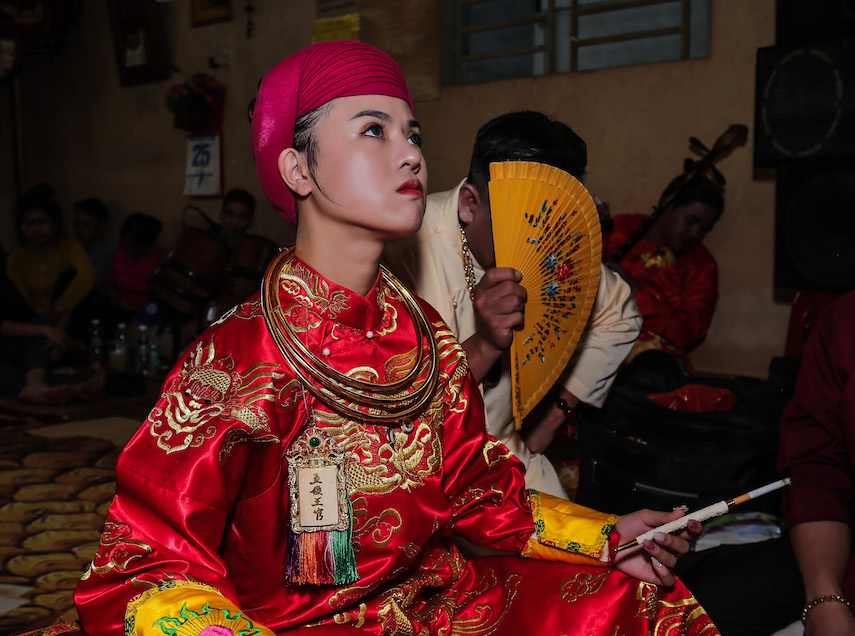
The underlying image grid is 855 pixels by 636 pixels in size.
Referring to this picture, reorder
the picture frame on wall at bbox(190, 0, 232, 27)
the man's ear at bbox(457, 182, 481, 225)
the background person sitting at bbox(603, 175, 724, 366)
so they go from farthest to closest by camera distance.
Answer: the picture frame on wall at bbox(190, 0, 232, 27), the background person sitting at bbox(603, 175, 724, 366), the man's ear at bbox(457, 182, 481, 225)

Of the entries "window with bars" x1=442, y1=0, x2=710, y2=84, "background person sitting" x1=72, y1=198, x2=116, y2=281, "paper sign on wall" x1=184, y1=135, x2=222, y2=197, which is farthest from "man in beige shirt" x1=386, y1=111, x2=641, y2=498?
"background person sitting" x1=72, y1=198, x2=116, y2=281

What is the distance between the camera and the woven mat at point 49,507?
2121 mm

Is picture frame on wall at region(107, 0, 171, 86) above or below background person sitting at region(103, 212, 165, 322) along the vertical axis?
above

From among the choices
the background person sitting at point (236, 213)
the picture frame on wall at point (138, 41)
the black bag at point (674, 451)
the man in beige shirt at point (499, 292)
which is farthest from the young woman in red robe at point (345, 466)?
the picture frame on wall at point (138, 41)

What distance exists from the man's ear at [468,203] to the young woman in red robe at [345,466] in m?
0.54

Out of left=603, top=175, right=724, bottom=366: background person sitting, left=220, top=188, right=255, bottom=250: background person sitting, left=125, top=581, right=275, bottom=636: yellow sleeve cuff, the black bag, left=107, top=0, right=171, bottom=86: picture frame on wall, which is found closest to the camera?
left=125, top=581, right=275, bottom=636: yellow sleeve cuff

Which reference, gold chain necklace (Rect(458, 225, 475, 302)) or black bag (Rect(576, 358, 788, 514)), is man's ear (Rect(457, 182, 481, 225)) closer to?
gold chain necklace (Rect(458, 225, 475, 302))

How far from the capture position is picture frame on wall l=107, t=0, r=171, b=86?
6.00m

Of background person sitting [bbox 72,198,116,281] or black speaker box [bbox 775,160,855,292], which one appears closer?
black speaker box [bbox 775,160,855,292]

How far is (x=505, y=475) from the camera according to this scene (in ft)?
4.06

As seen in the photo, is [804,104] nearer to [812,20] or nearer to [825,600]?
[812,20]

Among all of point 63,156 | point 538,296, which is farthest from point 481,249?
point 63,156

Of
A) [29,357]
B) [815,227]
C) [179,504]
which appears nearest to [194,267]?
[29,357]

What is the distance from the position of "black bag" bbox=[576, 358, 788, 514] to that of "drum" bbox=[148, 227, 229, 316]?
8.92 ft
